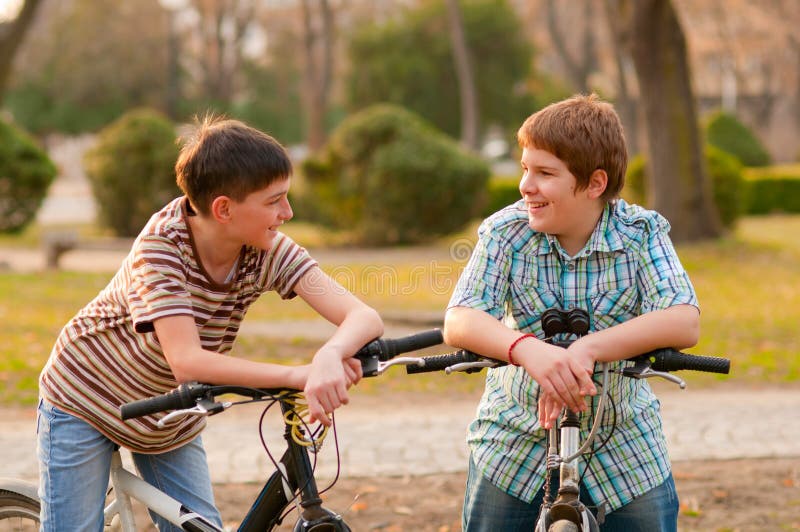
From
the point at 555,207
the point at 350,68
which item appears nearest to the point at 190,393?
the point at 555,207

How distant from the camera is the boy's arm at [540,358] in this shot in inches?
91.4

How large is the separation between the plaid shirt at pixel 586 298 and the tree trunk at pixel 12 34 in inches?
571

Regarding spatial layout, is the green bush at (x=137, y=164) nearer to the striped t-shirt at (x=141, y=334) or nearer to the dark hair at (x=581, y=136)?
the striped t-shirt at (x=141, y=334)

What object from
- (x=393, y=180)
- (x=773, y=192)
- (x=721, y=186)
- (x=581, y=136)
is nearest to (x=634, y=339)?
(x=581, y=136)

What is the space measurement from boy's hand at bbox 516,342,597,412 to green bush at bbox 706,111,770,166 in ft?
94.5

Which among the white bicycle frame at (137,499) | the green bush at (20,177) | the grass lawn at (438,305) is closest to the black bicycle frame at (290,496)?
the white bicycle frame at (137,499)

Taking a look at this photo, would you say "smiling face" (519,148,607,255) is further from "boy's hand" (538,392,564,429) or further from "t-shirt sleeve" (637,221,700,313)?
"boy's hand" (538,392,564,429)

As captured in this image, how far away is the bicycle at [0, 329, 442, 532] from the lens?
2250mm

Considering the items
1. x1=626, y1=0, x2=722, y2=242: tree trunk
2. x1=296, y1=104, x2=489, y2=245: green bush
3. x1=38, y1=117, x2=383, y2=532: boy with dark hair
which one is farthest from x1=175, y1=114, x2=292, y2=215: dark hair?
x1=296, y1=104, x2=489, y2=245: green bush

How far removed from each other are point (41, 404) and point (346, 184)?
1541cm

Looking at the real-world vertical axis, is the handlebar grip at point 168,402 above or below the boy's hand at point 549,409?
above

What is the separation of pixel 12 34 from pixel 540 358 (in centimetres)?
1516

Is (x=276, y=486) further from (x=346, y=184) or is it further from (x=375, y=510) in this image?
(x=346, y=184)

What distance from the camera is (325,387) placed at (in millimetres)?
2281
